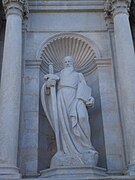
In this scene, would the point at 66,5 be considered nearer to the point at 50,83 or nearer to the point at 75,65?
the point at 75,65

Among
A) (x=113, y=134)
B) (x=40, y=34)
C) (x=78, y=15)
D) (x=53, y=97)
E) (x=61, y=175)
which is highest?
(x=78, y=15)

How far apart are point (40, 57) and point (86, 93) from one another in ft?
6.13

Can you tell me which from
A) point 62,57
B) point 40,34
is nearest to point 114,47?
point 62,57

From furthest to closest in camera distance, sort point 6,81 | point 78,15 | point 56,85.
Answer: point 78,15 < point 56,85 < point 6,81

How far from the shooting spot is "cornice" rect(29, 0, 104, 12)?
9.98 m

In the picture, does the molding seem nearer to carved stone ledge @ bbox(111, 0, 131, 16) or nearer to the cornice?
carved stone ledge @ bbox(111, 0, 131, 16)

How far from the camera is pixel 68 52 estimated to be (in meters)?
9.84

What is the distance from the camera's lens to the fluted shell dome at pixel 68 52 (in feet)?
31.2

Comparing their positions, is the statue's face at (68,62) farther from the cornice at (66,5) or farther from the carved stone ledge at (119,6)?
the cornice at (66,5)

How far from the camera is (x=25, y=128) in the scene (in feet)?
27.1

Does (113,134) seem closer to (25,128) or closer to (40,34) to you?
(25,128)

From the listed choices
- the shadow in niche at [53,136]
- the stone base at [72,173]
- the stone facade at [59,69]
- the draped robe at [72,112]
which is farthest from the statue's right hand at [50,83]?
the stone base at [72,173]

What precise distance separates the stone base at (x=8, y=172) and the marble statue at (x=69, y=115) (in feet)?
2.79

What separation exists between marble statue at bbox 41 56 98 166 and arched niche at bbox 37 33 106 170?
2.42 ft
